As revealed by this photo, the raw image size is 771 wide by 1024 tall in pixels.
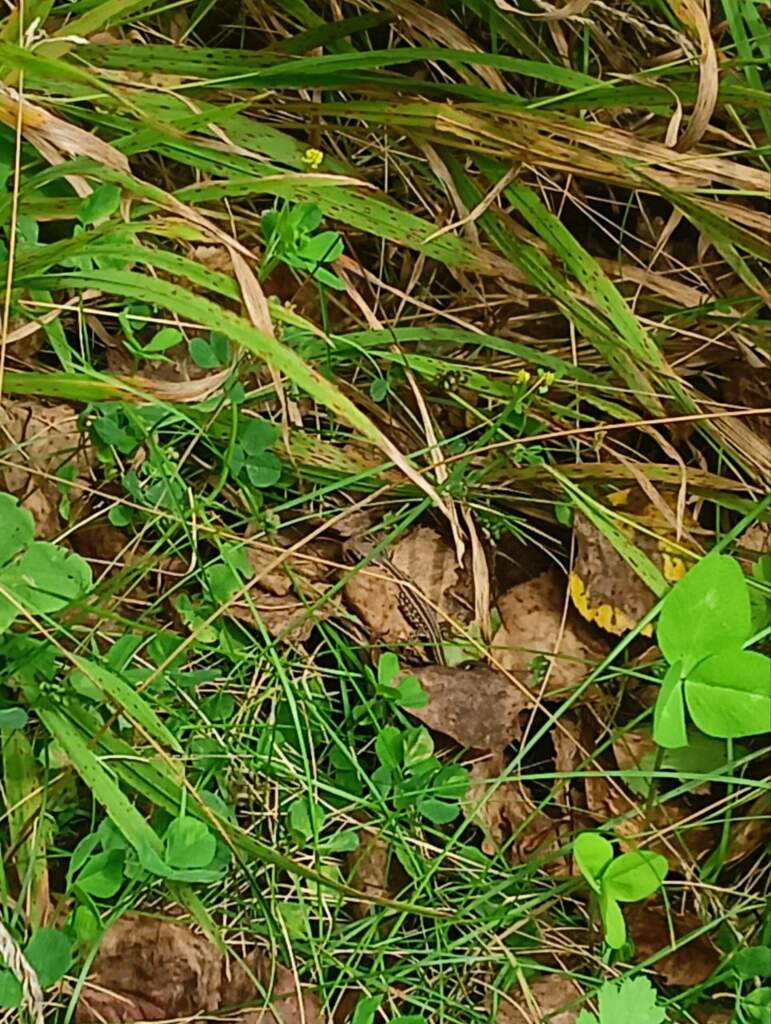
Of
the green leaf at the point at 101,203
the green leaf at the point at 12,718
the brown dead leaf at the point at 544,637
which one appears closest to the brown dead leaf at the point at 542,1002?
the brown dead leaf at the point at 544,637

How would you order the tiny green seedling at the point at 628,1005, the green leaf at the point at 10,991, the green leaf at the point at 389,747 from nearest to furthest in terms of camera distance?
the green leaf at the point at 10,991, the tiny green seedling at the point at 628,1005, the green leaf at the point at 389,747

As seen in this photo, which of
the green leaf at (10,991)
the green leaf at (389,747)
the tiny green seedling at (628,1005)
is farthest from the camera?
the green leaf at (389,747)

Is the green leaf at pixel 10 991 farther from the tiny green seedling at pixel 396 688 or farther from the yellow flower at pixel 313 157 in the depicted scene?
the yellow flower at pixel 313 157

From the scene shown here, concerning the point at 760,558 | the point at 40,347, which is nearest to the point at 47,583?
the point at 40,347

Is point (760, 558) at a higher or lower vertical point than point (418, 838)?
higher

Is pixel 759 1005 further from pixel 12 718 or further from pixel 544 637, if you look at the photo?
pixel 12 718

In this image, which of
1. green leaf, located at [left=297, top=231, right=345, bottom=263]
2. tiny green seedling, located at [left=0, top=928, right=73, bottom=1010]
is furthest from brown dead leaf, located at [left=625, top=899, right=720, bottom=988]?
green leaf, located at [left=297, top=231, right=345, bottom=263]

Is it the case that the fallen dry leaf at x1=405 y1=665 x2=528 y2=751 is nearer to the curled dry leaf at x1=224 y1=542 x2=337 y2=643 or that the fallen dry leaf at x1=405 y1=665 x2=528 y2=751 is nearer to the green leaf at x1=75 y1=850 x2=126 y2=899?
the curled dry leaf at x1=224 y1=542 x2=337 y2=643

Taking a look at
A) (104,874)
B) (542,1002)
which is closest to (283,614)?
(104,874)

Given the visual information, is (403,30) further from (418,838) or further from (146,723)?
(418,838)
